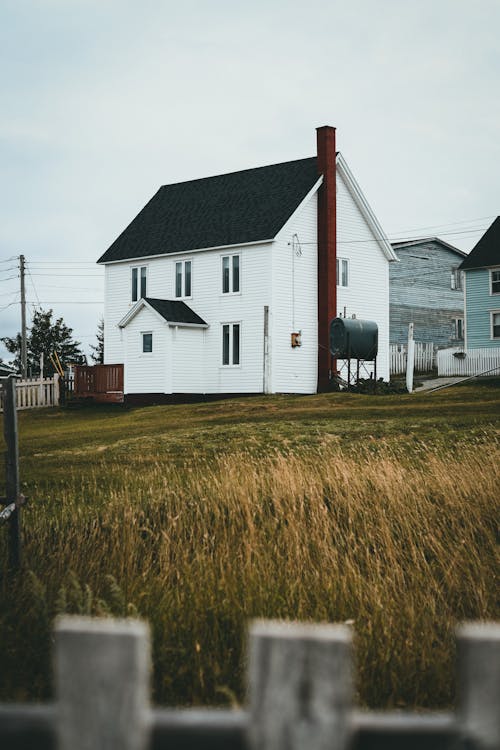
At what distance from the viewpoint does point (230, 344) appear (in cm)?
4072

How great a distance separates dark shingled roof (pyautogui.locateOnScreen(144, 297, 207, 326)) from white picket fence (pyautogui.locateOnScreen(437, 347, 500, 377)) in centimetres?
1297

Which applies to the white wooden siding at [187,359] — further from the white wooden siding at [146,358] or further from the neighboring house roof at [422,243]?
the neighboring house roof at [422,243]

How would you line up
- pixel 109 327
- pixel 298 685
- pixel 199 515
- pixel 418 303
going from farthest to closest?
pixel 418 303
pixel 109 327
pixel 199 515
pixel 298 685

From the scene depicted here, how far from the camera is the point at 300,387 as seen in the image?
131ft

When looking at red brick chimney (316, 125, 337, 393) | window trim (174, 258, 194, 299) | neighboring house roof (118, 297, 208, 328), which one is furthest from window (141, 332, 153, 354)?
red brick chimney (316, 125, 337, 393)

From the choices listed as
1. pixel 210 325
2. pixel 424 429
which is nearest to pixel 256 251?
pixel 210 325

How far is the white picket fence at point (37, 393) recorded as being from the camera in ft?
139

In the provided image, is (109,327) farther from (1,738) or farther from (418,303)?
(1,738)

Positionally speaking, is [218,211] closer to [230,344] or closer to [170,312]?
[170,312]

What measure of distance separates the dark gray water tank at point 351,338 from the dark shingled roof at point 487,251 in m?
13.2

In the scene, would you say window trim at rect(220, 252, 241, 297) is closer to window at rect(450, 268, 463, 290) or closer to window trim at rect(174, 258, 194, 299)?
window trim at rect(174, 258, 194, 299)

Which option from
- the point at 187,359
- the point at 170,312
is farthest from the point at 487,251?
the point at 170,312

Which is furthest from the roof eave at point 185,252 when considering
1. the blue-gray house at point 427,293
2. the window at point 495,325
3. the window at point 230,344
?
the blue-gray house at point 427,293

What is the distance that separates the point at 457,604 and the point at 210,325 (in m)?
34.4
